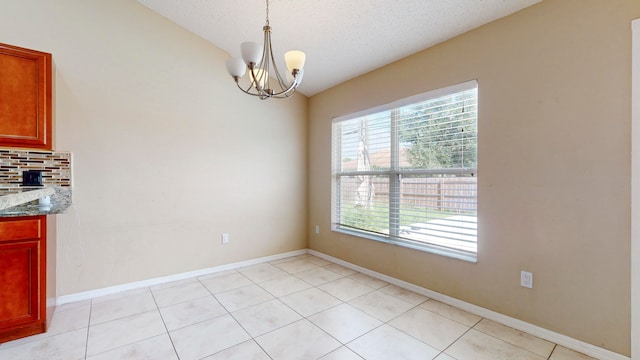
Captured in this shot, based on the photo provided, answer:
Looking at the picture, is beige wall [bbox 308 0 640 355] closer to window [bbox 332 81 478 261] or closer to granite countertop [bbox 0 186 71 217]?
window [bbox 332 81 478 261]

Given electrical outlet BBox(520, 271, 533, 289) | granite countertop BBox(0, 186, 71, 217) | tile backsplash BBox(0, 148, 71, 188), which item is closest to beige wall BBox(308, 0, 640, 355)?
electrical outlet BBox(520, 271, 533, 289)

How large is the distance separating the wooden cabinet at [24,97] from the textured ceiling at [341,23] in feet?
4.12

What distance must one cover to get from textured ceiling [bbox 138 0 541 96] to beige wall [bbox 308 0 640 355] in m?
0.20

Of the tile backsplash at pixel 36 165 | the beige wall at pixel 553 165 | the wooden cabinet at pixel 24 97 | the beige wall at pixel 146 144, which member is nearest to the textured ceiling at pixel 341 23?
the beige wall at pixel 553 165

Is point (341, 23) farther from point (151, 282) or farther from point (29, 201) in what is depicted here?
point (151, 282)

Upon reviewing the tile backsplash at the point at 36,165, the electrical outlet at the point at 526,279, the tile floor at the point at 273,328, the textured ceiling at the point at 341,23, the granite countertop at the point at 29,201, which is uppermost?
the textured ceiling at the point at 341,23

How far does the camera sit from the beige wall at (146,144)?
256 cm

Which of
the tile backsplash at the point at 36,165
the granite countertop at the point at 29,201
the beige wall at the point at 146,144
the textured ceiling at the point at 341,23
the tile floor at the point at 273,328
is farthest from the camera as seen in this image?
the beige wall at the point at 146,144

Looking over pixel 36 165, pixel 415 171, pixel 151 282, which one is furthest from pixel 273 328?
pixel 36 165

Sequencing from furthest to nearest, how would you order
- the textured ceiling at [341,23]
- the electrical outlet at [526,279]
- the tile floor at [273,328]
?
the textured ceiling at [341,23]
the electrical outlet at [526,279]
the tile floor at [273,328]

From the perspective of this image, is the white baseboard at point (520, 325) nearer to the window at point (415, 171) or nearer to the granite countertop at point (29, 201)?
the window at point (415, 171)

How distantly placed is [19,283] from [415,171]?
10.7ft

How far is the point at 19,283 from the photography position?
1.91 meters

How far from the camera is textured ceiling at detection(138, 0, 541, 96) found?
2201mm
